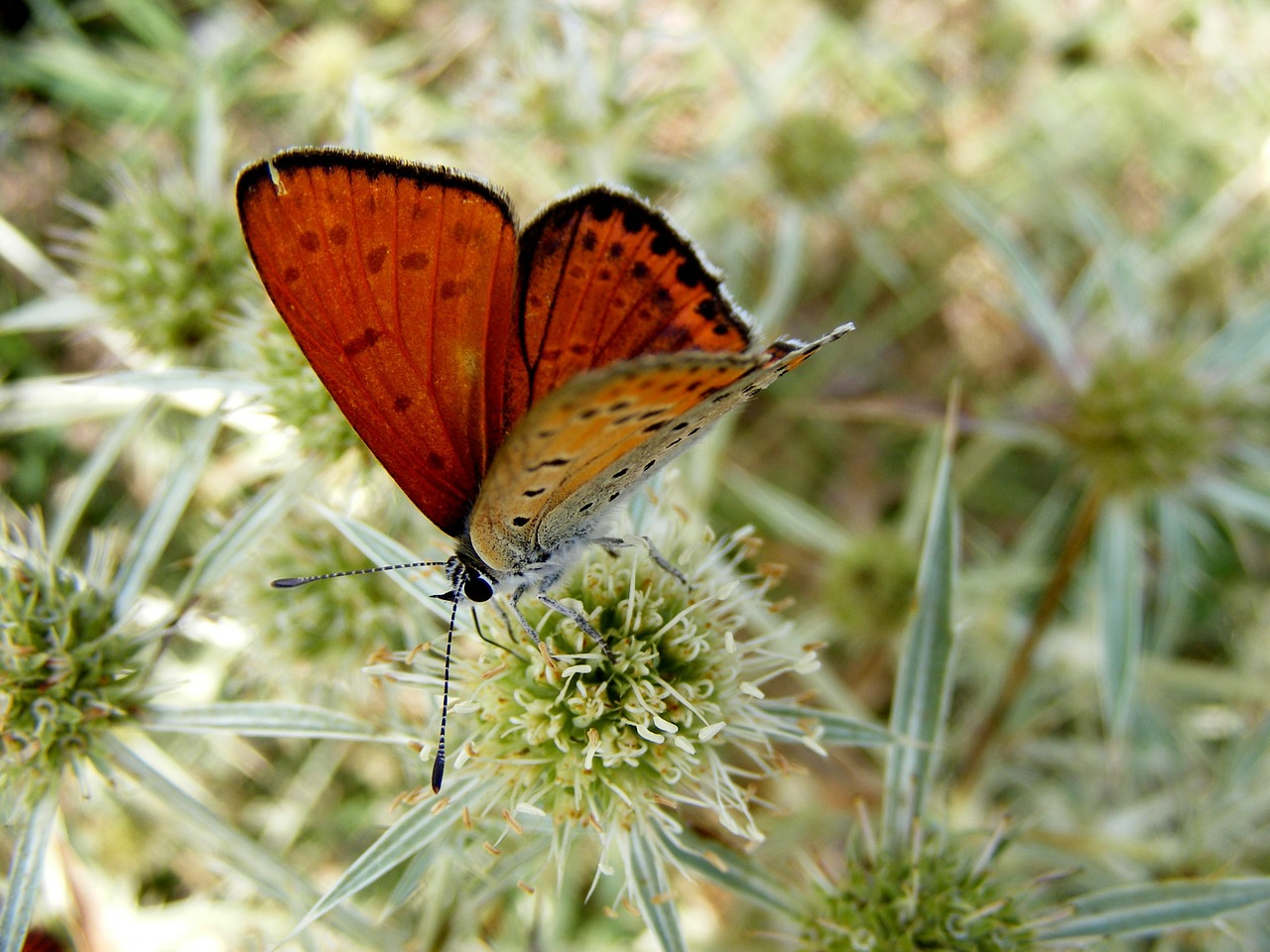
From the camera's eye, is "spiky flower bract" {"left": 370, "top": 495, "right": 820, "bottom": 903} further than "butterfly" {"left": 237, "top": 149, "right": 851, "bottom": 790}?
Yes

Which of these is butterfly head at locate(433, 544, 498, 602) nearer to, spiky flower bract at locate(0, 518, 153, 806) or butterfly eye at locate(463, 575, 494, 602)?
butterfly eye at locate(463, 575, 494, 602)

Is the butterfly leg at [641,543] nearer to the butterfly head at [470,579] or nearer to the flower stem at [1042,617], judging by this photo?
the butterfly head at [470,579]

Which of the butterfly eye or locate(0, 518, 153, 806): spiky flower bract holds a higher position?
the butterfly eye

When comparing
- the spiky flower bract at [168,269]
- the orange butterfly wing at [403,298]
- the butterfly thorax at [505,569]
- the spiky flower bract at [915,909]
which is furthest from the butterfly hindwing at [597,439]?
the spiky flower bract at [168,269]

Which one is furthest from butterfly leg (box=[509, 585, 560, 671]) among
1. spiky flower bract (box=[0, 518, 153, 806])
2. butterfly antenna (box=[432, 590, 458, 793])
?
spiky flower bract (box=[0, 518, 153, 806])

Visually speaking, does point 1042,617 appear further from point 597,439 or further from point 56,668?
point 56,668

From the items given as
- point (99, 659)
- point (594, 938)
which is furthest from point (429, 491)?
point (594, 938)

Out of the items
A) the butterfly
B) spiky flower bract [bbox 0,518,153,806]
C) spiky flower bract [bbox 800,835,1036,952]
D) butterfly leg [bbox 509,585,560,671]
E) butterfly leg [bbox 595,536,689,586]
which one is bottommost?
spiky flower bract [bbox 800,835,1036,952]

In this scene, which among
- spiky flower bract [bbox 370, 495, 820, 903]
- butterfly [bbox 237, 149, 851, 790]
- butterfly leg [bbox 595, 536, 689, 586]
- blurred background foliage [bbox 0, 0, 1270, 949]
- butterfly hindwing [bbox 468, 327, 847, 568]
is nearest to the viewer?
butterfly hindwing [bbox 468, 327, 847, 568]
